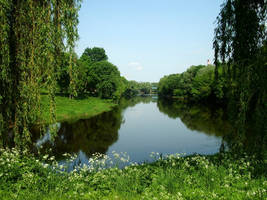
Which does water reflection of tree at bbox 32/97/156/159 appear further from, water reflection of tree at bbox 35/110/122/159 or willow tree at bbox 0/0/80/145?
willow tree at bbox 0/0/80/145

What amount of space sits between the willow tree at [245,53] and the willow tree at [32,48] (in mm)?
5503

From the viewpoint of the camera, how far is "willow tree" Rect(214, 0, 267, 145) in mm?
6188

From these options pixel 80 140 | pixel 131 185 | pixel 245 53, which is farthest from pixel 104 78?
pixel 131 185

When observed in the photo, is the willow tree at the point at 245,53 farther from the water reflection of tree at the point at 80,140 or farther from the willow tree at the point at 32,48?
the water reflection of tree at the point at 80,140

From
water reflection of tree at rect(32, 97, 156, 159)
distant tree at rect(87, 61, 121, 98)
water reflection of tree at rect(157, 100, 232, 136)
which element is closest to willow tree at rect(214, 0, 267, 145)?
water reflection of tree at rect(157, 100, 232, 136)

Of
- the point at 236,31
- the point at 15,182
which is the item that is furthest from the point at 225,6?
the point at 15,182

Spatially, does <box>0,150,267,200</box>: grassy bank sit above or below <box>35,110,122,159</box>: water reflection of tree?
above

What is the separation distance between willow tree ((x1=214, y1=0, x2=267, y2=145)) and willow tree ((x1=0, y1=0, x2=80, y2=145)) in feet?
18.1

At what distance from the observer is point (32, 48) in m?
5.82

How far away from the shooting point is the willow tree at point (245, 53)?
6188 millimetres

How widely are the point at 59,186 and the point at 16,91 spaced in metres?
3.16

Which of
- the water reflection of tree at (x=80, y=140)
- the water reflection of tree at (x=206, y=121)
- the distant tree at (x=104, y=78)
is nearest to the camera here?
the water reflection of tree at (x=80, y=140)

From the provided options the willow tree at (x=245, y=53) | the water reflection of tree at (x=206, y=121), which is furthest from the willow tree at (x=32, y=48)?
the water reflection of tree at (x=206, y=121)

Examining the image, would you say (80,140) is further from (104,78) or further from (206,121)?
(104,78)
